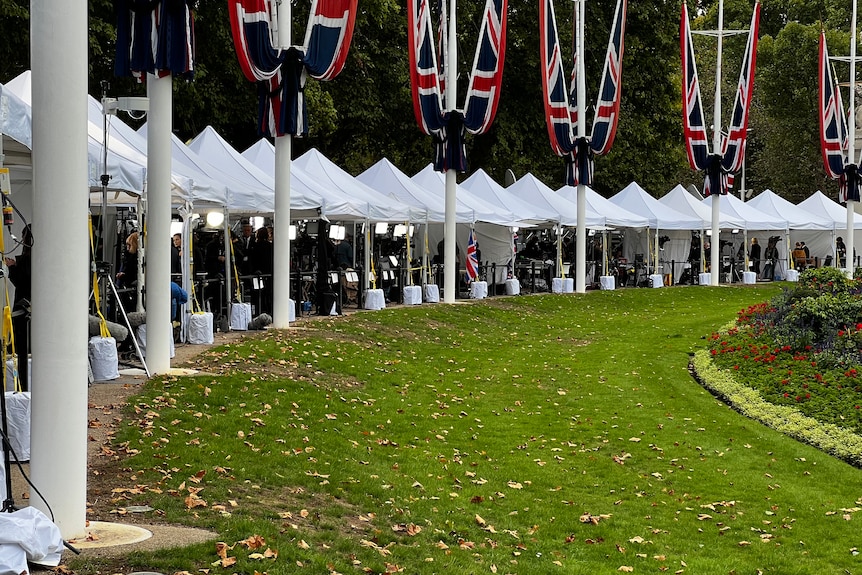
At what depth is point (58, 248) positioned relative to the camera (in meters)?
7.52

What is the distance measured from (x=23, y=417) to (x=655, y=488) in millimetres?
5874

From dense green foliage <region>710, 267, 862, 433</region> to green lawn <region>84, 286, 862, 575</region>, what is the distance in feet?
2.98

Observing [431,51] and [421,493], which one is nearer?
[421,493]

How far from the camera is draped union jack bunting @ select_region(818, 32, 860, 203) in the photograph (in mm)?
37969

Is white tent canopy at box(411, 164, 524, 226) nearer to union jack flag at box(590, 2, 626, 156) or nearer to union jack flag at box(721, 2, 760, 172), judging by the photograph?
union jack flag at box(590, 2, 626, 156)

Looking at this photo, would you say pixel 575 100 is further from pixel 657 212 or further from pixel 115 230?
pixel 115 230

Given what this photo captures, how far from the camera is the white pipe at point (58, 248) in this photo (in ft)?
24.6

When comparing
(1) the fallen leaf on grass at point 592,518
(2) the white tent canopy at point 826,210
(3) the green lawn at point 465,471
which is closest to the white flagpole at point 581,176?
(3) the green lawn at point 465,471

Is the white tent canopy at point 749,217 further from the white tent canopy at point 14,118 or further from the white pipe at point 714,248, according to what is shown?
the white tent canopy at point 14,118

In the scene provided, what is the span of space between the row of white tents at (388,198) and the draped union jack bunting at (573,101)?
213 centimetres

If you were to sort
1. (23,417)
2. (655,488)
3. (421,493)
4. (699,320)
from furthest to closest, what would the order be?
(699,320) < (655,488) < (421,493) < (23,417)

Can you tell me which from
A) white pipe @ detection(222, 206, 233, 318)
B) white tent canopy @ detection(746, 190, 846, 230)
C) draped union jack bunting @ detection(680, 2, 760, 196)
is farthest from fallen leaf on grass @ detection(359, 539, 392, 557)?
white tent canopy @ detection(746, 190, 846, 230)

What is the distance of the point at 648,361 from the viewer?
68.1ft

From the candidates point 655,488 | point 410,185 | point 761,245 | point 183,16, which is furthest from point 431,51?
point 761,245
